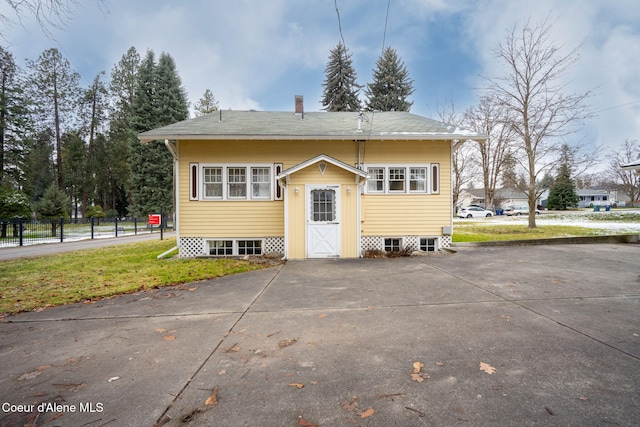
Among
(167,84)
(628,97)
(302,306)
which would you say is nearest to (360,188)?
(302,306)

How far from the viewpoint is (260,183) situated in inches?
392

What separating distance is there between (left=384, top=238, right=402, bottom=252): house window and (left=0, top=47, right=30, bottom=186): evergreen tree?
30760mm

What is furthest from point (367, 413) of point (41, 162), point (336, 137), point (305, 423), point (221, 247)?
point (41, 162)

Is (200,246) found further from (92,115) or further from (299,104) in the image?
(92,115)

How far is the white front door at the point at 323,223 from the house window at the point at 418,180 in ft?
9.67

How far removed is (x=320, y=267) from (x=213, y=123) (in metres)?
6.88

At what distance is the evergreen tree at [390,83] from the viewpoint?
31109mm

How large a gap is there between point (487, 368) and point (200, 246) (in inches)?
368

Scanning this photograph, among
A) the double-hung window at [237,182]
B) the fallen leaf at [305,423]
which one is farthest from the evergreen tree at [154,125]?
the fallen leaf at [305,423]

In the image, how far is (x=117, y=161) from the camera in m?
34.3

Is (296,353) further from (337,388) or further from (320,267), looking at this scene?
(320,267)

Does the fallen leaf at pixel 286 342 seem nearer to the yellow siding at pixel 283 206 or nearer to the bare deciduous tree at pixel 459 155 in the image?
the yellow siding at pixel 283 206

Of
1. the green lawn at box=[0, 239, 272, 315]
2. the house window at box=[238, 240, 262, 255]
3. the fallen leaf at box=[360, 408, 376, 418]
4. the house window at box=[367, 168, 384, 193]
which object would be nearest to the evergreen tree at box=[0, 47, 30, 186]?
the green lawn at box=[0, 239, 272, 315]

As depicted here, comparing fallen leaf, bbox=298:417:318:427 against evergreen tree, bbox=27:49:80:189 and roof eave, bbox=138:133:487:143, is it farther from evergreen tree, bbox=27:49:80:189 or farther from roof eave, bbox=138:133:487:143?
evergreen tree, bbox=27:49:80:189
